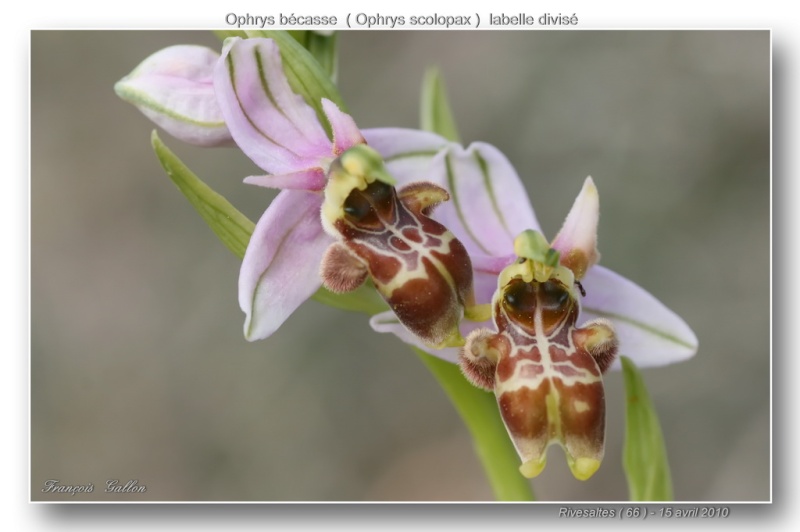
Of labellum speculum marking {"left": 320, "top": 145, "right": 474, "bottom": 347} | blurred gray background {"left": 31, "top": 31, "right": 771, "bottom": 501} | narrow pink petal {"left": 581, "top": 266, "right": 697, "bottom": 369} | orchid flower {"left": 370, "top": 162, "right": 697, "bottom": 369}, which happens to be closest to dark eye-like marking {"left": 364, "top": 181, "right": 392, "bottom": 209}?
→ labellum speculum marking {"left": 320, "top": 145, "right": 474, "bottom": 347}

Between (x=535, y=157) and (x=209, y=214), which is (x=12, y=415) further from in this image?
(x=535, y=157)

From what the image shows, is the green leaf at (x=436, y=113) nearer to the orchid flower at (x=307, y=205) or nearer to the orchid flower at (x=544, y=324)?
the orchid flower at (x=544, y=324)

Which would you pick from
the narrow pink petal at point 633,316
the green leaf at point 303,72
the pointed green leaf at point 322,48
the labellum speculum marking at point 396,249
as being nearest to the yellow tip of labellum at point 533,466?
the labellum speculum marking at point 396,249

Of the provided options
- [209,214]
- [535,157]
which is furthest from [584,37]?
[209,214]

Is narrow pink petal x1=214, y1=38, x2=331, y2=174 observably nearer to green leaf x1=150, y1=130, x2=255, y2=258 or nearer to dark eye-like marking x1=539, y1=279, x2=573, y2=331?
green leaf x1=150, y1=130, x2=255, y2=258

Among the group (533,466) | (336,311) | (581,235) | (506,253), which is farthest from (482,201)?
(336,311)

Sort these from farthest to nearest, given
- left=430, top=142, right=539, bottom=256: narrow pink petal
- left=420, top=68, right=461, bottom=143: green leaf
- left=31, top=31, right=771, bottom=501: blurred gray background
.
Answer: left=31, top=31, right=771, bottom=501: blurred gray background → left=420, top=68, right=461, bottom=143: green leaf → left=430, top=142, right=539, bottom=256: narrow pink petal
